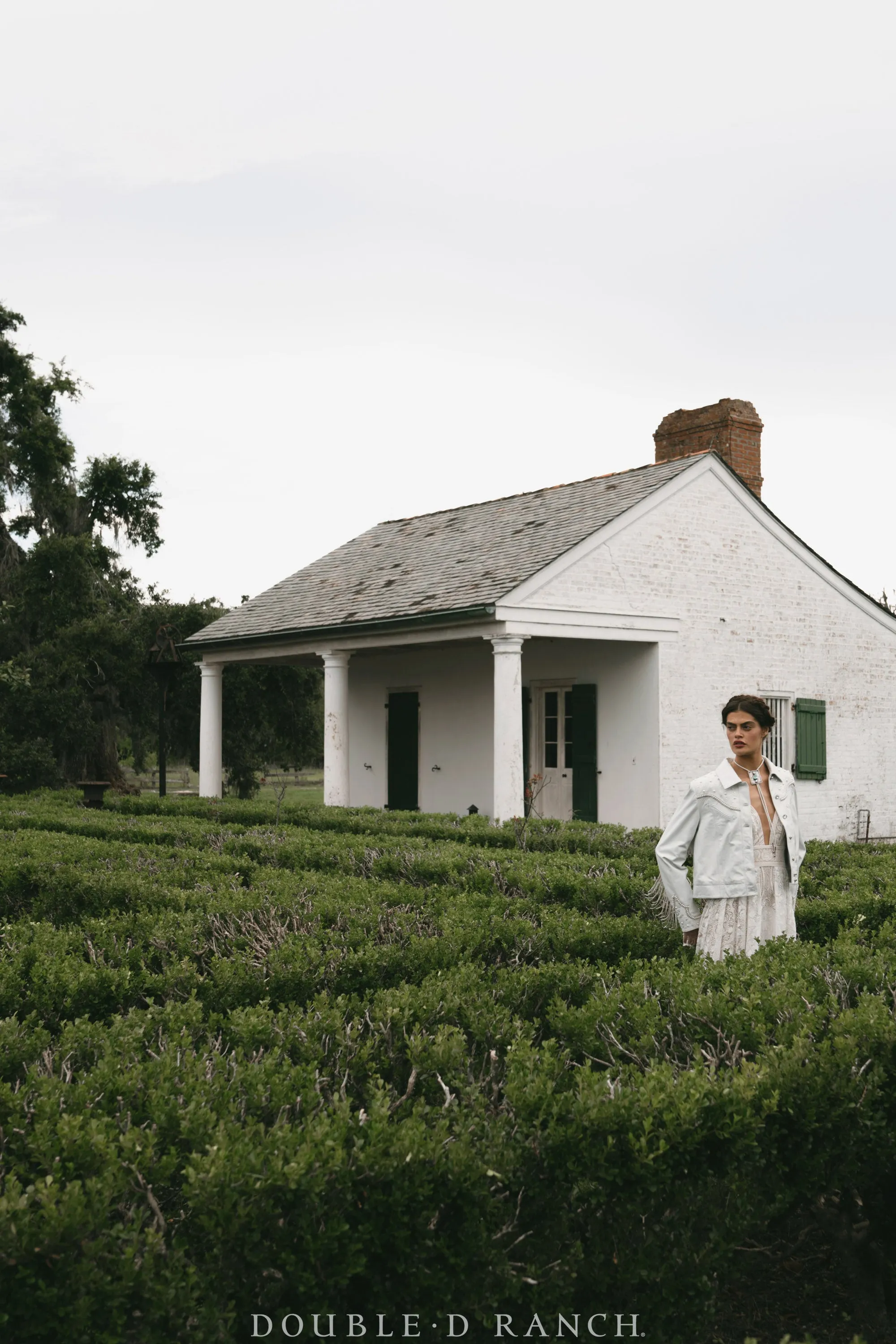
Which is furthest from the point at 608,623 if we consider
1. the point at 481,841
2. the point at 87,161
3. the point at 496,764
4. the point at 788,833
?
the point at 788,833

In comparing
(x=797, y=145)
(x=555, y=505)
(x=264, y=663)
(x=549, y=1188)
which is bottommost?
(x=549, y=1188)

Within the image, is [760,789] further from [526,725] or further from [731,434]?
[731,434]

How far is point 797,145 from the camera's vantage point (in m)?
11.2

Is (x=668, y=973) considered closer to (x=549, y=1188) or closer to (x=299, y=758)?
(x=549, y=1188)

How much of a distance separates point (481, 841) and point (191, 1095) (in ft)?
25.6

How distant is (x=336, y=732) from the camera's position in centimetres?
1733

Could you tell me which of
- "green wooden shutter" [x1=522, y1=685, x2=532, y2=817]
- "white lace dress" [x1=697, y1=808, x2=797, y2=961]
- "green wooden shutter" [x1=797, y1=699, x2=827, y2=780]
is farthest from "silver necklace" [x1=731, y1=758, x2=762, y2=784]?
"green wooden shutter" [x1=797, y1=699, x2=827, y2=780]

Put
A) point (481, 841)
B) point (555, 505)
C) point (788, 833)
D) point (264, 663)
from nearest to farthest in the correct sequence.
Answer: point (788, 833)
point (481, 841)
point (555, 505)
point (264, 663)

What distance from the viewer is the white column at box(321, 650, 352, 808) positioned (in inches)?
681

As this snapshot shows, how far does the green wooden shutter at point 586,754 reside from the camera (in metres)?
16.6

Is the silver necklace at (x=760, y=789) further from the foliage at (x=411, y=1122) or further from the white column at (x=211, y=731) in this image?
the white column at (x=211, y=731)

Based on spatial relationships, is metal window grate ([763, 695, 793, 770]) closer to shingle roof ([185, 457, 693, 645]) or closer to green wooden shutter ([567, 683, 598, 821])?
green wooden shutter ([567, 683, 598, 821])

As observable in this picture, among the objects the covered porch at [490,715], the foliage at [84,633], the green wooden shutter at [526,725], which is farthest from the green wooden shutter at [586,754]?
the foliage at [84,633]

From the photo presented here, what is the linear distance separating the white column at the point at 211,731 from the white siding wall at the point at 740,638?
287 inches
